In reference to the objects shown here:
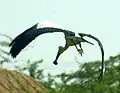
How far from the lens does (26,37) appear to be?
2.62 meters

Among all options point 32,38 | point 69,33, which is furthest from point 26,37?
point 69,33

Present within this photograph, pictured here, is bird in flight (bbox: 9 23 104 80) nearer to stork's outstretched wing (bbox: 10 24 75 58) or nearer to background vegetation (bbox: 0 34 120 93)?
stork's outstretched wing (bbox: 10 24 75 58)

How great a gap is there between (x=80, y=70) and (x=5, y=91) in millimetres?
1539

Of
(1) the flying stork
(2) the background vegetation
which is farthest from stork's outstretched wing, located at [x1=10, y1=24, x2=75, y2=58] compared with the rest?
(2) the background vegetation

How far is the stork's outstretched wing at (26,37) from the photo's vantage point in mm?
2563

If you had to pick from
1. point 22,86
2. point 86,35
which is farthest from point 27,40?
point 22,86

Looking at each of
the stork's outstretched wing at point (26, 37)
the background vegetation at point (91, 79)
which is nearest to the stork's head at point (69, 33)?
the stork's outstretched wing at point (26, 37)

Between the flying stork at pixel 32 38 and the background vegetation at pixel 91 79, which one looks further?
the background vegetation at pixel 91 79

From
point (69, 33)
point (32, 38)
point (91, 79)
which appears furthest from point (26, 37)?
point (91, 79)

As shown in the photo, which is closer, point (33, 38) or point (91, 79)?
point (33, 38)

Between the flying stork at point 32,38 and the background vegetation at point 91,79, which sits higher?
the flying stork at point 32,38

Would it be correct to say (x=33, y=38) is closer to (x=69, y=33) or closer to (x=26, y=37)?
(x=26, y=37)

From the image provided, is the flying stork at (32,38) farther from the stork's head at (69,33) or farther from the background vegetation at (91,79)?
the background vegetation at (91,79)

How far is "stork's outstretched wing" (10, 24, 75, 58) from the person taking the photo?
2563 mm
